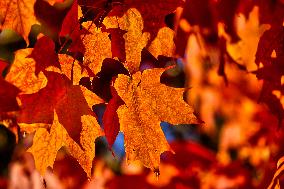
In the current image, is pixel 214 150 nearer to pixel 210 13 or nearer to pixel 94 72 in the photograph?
pixel 210 13

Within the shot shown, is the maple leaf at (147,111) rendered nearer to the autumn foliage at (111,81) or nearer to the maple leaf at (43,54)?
the autumn foliage at (111,81)

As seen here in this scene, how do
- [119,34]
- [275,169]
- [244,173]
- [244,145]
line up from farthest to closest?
[244,145], [244,173], [275,169], [119,34]

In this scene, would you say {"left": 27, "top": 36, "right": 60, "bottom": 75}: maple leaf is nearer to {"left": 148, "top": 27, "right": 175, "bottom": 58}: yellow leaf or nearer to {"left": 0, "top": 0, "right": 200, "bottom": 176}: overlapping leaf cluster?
{"left": 0, "top": 0, "right": 200, "bottom": 176}: overlapping leaf cluster

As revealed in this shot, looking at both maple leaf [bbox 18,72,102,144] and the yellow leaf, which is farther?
the yellow leaf

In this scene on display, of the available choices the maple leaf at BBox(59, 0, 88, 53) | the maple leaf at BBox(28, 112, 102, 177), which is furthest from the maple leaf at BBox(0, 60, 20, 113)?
the maple leaf at BBox(59, 0, 88, 53)

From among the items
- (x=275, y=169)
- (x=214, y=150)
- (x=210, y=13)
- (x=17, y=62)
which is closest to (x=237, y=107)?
(x=214, y=150)
